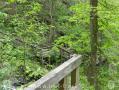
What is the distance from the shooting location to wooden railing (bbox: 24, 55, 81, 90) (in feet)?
9.96

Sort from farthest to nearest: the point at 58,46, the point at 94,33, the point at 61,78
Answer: the point at 58,46 → the point at 94,33 → the point at 61,78

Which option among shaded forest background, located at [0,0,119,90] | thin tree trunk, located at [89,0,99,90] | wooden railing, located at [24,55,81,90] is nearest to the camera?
wooden railing, located at [24,55,81,90]

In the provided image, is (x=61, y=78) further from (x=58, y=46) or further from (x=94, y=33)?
(x=58, y=46)

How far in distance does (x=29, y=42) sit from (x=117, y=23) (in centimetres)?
257

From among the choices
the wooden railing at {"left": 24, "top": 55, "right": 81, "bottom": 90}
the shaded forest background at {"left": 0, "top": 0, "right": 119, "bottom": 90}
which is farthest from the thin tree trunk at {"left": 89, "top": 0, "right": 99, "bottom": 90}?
the wooden railing at {"left": 24, "top": 55, "right": 81, "bottom": 90}

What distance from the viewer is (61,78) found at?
3.74 m

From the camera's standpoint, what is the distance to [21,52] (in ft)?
26.6

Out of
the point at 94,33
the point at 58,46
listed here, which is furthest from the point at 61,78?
the point at 58,46

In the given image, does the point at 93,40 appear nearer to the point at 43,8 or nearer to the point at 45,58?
the point at 45,58

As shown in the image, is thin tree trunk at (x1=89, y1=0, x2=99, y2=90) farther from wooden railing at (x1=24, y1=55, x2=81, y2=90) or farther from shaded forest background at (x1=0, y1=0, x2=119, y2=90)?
wooden railing at (x1=24, y1=55, x2=81, y2=90)

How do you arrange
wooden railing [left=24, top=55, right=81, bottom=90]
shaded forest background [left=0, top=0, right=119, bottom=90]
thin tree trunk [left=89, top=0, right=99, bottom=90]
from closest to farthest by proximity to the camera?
wooden railing [left=24, top=55, right=81, bottom=90]
shaded forest background [left=0, top=0, right=119, bottom=90]
thin tree trunk [left=89, top=0, right=99, bottom=90]

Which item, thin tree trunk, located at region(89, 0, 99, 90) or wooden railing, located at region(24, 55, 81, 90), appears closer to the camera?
wooden railing, located at region(24, 55, 81, 90)

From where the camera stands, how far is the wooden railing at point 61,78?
304 centimetres

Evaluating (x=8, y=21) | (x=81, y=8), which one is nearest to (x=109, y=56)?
(x=81, y=8)
